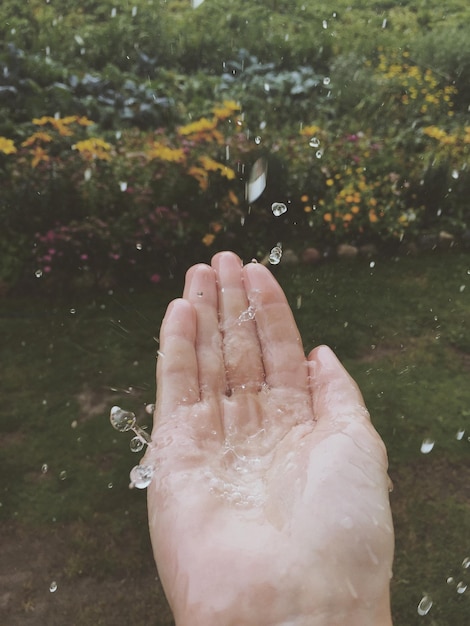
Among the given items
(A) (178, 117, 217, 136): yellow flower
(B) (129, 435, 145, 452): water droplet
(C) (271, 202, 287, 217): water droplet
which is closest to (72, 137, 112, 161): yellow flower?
(A) (178, 117, 217, 136): yellow flower

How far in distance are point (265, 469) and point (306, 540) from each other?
0.26 meters

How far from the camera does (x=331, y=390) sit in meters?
1.56

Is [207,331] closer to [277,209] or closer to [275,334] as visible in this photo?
[275,334]

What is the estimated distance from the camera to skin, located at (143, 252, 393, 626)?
1.23m

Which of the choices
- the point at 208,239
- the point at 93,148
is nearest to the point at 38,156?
the point at 93,148

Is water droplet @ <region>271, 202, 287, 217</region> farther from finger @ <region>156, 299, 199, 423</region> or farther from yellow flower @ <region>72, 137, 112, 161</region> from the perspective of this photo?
finger @ <region>156, 299, 199, 423</region>

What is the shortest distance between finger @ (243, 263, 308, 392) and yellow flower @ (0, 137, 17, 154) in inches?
84.0

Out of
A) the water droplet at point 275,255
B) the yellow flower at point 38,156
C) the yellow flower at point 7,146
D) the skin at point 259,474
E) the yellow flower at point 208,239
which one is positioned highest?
the skin at point 259,474

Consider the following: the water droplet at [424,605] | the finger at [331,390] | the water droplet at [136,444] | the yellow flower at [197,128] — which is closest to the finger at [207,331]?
the finger at [331,390]

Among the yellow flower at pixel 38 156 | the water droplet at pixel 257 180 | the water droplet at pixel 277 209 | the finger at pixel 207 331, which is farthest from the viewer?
the water droplet at pixel 277 209

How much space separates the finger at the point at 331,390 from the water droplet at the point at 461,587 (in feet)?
4.06

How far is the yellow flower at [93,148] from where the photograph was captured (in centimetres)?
347

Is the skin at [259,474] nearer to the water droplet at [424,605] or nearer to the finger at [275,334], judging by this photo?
the finger at [275,334]

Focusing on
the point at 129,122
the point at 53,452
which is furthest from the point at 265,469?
the point at 129,122
